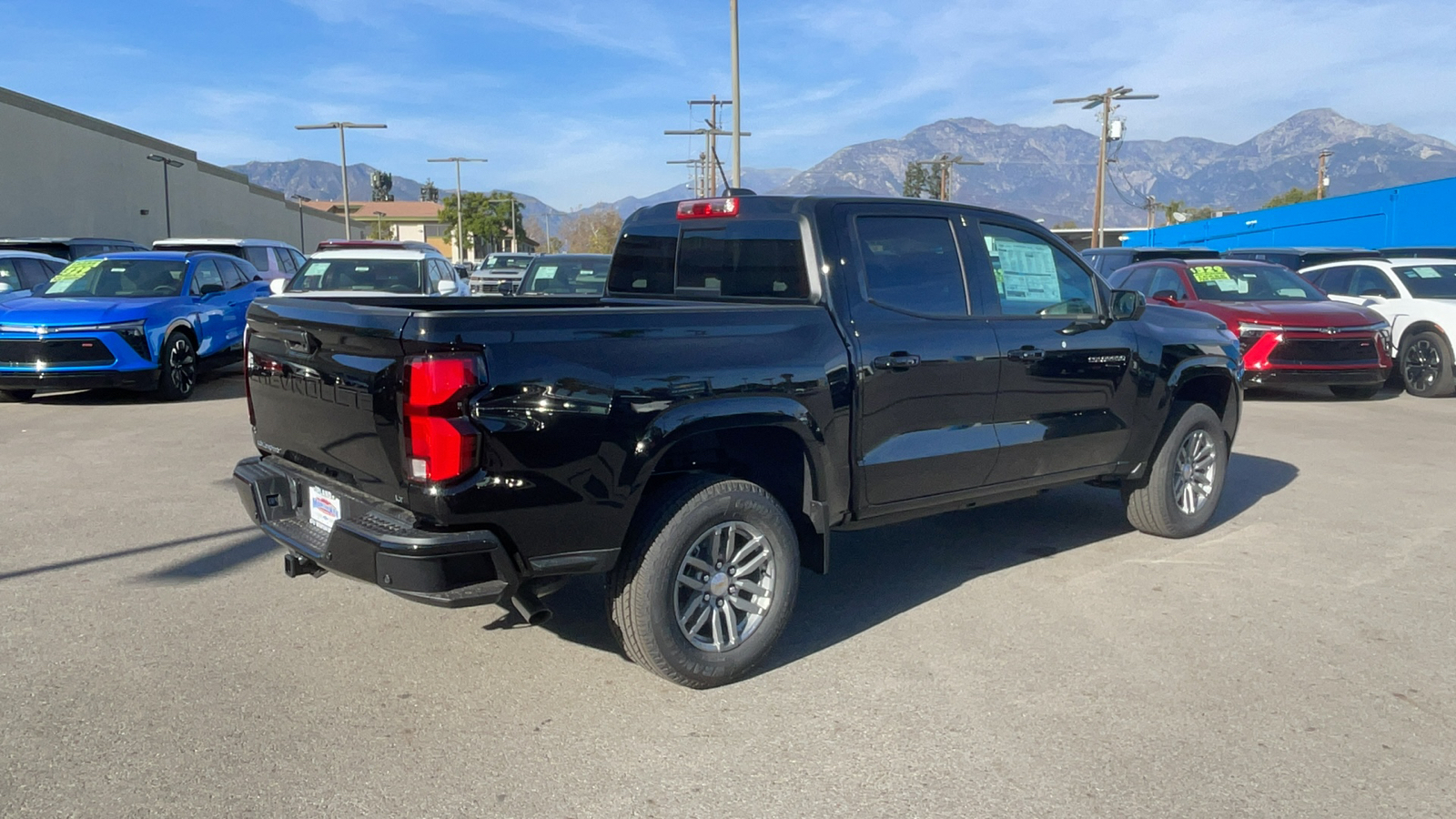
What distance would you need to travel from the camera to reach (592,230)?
284ft

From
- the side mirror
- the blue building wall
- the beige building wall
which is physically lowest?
the side mirror

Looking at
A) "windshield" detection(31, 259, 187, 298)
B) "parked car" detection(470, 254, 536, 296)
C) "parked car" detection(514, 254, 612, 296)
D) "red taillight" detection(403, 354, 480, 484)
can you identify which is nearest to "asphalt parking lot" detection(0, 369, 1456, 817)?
"red taillight" detection(403, 354, 480, 484)

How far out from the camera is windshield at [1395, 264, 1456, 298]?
13.1m

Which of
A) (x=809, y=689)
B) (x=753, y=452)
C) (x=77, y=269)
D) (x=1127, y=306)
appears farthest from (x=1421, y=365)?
(x=77, y=269)

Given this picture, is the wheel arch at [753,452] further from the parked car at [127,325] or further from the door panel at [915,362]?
the parked car at [127,325]

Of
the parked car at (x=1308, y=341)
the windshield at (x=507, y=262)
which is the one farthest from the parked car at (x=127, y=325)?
the parked car at (x=1308, y=341)

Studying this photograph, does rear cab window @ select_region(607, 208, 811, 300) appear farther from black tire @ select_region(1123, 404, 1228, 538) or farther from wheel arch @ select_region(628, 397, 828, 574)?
black tire @ select_region(1123, 404, 1228, 538)

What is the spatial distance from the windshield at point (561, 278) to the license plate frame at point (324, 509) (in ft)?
36.8

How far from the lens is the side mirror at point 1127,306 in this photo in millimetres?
5512

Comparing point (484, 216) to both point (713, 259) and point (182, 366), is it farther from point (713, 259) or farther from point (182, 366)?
point (713, 259)

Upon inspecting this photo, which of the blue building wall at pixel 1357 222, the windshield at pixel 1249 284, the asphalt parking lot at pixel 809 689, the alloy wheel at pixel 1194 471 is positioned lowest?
the asphalt parking lot at pixel 809 689

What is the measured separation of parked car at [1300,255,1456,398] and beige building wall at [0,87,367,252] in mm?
35006

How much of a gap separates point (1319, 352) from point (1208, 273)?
1715 mm

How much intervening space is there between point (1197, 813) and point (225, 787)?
290 cm
